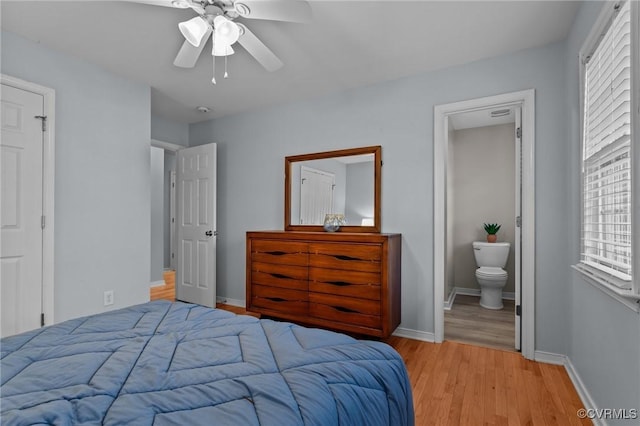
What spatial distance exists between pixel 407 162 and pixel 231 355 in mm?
2418

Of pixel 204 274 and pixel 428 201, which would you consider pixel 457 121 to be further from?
pixel 204 274

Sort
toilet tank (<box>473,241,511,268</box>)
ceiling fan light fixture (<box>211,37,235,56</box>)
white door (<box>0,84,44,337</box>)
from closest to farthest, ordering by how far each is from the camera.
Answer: ceiling fan light fixture (<box>211,37,235,56</box>)
white door (<box>0,84,44,337</box>)
toilet tank (<box>473,241,511,268</box>)

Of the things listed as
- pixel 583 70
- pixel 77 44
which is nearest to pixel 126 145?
pixel 77 44

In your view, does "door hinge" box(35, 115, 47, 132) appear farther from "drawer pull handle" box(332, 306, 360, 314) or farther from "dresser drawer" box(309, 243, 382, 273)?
"drawer pull handle" box(332, 306, 360, 314)

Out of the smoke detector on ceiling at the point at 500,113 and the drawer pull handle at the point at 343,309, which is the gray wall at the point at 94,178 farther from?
the smoke detector on ceiling at the point at 500,113

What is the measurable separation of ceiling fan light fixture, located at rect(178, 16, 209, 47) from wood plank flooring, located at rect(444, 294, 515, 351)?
3.04m

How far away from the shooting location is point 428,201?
2.93 meters

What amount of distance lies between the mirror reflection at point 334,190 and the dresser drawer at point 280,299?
798 millimetres

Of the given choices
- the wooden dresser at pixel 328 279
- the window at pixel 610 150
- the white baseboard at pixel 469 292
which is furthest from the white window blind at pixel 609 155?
the white baseboard at pixel 469 292

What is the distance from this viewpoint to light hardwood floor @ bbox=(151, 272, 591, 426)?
5.86ft

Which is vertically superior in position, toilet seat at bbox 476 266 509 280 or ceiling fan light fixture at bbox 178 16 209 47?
ceiling fan light fixture at bbox 178 16 209 47

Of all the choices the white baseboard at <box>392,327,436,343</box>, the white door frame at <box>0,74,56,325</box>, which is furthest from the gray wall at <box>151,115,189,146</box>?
the white baseboard at <box>392,327,436,343</box>

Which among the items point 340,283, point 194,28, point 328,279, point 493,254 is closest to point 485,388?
point 340,283

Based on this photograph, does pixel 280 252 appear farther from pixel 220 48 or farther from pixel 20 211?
pixel 20 211
